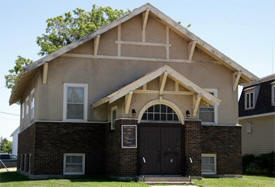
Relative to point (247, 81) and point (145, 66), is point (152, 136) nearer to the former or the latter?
point (145, 66)

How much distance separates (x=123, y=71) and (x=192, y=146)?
17.1 ft

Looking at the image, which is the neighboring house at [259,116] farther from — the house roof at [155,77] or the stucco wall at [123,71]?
the house roof at [155,77]

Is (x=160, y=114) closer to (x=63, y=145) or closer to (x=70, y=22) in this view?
(x=63, y=145)

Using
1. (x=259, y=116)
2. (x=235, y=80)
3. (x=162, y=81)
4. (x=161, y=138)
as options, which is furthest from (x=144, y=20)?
(x=259, y=116)

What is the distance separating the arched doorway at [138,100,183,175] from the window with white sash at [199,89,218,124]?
11.6 ft

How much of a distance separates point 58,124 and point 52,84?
6.11 ft

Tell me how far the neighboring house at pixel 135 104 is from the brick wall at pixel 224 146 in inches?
1.9

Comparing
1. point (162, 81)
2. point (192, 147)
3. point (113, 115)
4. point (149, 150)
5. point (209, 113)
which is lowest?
point (149, 150)

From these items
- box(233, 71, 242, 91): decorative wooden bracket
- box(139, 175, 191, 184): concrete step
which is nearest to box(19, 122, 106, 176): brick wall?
box(139, 175, 191, 184): concrete step

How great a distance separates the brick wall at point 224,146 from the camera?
2445 centimetres

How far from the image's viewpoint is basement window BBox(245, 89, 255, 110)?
35531 mm

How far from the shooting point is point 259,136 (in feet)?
112

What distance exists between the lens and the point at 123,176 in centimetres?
2039

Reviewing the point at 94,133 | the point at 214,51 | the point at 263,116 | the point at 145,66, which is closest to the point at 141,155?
the point at 94,133
